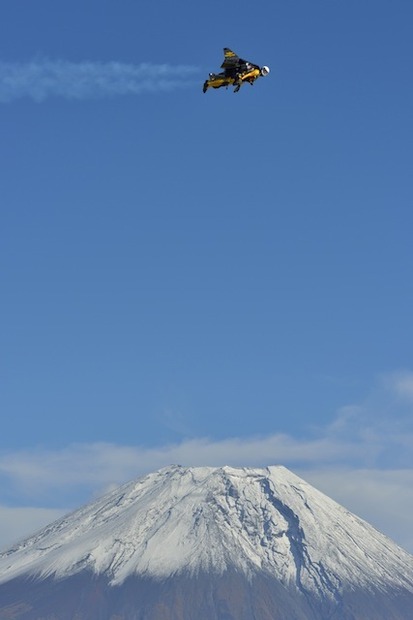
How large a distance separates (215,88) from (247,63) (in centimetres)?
394

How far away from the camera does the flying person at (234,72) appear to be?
12300 centimetres

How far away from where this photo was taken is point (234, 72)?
123188mm

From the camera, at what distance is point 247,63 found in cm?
12300

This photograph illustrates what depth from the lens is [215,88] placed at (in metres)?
123

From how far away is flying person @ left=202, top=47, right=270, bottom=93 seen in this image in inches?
4843
